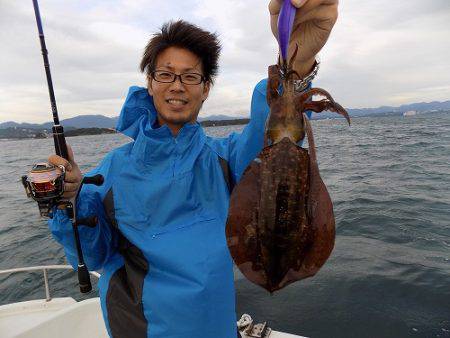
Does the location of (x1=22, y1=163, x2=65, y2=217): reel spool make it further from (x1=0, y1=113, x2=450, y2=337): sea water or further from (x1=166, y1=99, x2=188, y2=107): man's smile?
(x1=0, y1=113, x2=450, y2=337): sea water

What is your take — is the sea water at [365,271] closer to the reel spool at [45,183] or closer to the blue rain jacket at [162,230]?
the blue rain jacket at [162,230]

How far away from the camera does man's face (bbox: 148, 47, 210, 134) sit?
3.19 meters

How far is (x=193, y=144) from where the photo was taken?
329cm

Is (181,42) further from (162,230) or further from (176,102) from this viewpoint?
(162,230)

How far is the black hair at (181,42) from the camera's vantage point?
10.9 feet

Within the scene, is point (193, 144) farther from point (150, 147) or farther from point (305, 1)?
point (305, 1)

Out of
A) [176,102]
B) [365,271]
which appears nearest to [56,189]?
[176,102]

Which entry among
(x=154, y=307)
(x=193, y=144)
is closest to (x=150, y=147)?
(x=193, y=144)

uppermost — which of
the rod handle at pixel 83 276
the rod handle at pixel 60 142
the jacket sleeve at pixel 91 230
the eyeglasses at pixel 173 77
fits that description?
the eyeglasses at pixel 173 77

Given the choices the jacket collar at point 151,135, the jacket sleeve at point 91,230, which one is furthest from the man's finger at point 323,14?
the jacket sleeve at point 91,230

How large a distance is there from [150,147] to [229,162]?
70 centimetres

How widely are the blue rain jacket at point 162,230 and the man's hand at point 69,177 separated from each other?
20 centimetres

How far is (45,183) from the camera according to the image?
2.64 meters

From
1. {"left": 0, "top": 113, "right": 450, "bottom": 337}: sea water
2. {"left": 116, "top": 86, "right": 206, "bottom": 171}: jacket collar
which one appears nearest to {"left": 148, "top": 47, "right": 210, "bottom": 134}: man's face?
{"left": 116, "top": 86, "right": 206, "bottom": 171}: jacket collar
